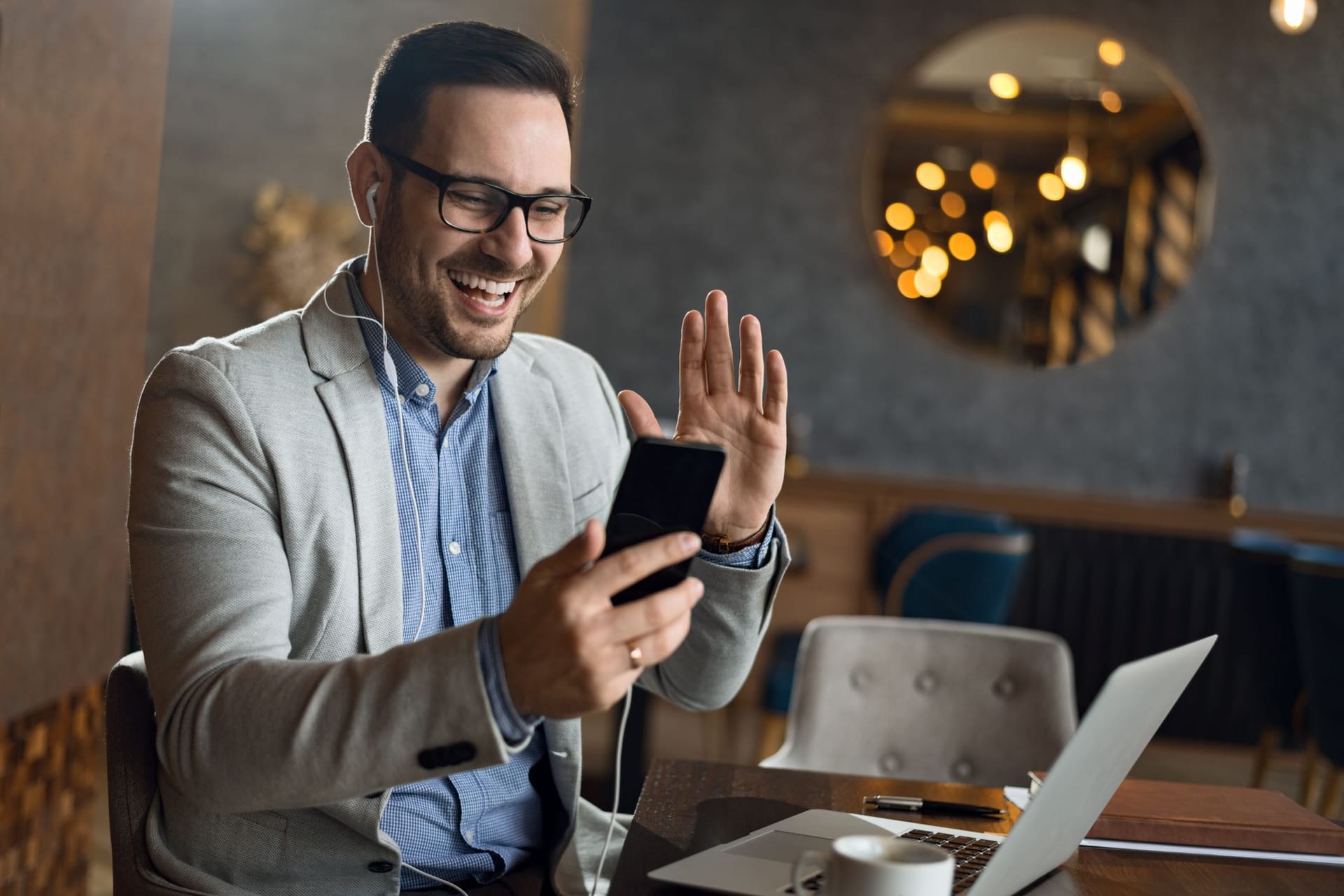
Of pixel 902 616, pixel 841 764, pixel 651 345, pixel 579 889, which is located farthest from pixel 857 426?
pixel 579 889

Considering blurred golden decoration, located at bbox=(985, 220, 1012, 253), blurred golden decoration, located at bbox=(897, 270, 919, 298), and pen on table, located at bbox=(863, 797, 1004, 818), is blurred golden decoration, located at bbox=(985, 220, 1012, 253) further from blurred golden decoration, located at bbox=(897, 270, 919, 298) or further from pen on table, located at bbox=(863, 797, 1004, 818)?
pen on table, located at bbox=(863, 797, 1004, 818)

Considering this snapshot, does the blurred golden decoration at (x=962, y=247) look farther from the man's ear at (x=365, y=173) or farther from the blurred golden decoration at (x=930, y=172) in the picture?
the man's ear at (x=365, y=173)

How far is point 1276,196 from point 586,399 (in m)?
3.98

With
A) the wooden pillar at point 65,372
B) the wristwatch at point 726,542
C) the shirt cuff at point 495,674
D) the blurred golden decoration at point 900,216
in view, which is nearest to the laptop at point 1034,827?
the shirt cuff at point 495,674

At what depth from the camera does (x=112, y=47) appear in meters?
2.09

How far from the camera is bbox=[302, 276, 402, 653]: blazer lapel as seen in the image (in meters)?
1.22

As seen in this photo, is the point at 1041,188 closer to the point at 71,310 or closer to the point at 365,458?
the point at 71,310

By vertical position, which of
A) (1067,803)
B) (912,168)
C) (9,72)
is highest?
(912,168)

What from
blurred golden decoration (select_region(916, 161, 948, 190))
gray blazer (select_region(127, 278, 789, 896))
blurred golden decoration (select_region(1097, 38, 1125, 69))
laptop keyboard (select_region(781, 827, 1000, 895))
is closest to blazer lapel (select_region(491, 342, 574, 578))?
gray blazer (select_region(127, 278, 789, 896))

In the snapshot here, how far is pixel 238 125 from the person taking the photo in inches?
185

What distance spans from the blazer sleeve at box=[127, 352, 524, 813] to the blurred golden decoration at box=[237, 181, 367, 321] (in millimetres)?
3484

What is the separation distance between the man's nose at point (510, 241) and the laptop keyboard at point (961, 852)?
71 centimetres

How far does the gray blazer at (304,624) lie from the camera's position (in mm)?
963

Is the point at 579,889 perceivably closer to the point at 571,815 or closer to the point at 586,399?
the point at 571,815
